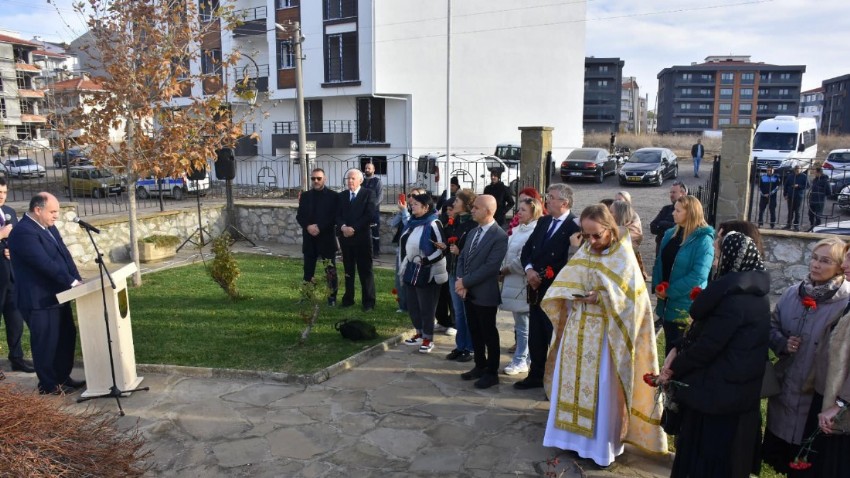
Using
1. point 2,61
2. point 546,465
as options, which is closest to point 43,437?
point 546,465

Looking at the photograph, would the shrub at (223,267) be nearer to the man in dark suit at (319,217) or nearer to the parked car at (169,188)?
the man in dark suit at (319,217)

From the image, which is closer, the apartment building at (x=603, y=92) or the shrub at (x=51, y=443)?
the shrub at (x=51, y=443)

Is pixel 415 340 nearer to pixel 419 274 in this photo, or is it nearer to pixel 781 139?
pixel 419 274

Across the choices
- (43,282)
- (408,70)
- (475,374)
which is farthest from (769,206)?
(408,70)

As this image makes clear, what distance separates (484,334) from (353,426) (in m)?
1.56

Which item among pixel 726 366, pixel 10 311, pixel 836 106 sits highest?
pixel 836 106

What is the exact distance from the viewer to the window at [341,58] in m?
29.8

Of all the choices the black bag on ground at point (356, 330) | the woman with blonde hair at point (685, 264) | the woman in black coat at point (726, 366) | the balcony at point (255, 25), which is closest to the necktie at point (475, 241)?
the woman with blonde hair at point (685, 264)

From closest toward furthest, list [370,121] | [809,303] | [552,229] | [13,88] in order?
[809,303] < [552,229] < [370,121] < [13,88]

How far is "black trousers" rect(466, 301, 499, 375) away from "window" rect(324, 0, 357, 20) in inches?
1036

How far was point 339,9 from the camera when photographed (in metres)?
29.9

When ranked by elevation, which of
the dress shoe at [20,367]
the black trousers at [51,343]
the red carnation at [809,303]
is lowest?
the dress shoe at [20,367]

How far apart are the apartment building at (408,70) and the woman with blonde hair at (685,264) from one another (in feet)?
77.7

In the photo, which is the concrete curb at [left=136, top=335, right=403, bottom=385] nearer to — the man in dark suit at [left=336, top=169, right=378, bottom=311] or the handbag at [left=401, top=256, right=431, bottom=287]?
the handbag at [left=401, top=256, right=431, bottom=287]
